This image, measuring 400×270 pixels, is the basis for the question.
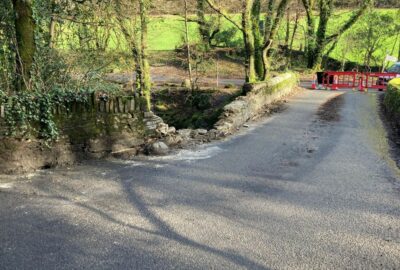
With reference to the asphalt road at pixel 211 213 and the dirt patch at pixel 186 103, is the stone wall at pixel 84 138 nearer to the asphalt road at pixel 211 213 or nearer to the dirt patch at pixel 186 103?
the asphalt road at pixel 211 213

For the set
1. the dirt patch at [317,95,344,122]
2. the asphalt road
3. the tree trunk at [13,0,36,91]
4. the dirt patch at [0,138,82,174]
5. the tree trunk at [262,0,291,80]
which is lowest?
the asphalt road

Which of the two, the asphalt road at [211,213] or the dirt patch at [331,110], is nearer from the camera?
the asphalt road at [211,213]

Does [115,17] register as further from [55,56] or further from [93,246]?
[93,246]

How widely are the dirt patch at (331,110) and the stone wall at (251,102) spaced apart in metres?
2.19

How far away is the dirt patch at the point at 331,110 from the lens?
1574 cm

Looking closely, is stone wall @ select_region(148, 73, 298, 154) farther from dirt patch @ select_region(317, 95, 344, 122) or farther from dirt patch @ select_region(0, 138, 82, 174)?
dirt patch @ select_region(317, 95, 344, 122)

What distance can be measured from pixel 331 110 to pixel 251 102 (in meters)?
4.49

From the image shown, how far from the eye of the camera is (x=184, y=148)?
10164 mm

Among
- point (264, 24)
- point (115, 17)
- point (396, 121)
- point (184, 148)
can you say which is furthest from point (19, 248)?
point (264, 24)

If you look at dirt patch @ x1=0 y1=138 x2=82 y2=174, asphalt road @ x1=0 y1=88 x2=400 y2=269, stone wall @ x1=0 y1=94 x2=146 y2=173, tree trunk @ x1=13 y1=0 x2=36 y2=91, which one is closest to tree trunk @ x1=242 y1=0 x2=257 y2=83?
asphalt road @ x1=0 y1=88 x2=400 y2=269

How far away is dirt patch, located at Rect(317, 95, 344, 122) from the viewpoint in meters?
15.7

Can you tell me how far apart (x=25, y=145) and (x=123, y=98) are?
2.24m

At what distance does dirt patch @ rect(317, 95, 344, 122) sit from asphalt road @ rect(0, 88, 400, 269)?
5.59m

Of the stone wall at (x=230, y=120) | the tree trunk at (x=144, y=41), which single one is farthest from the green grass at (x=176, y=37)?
Answer: the stone wall at (x=230, y=120)
